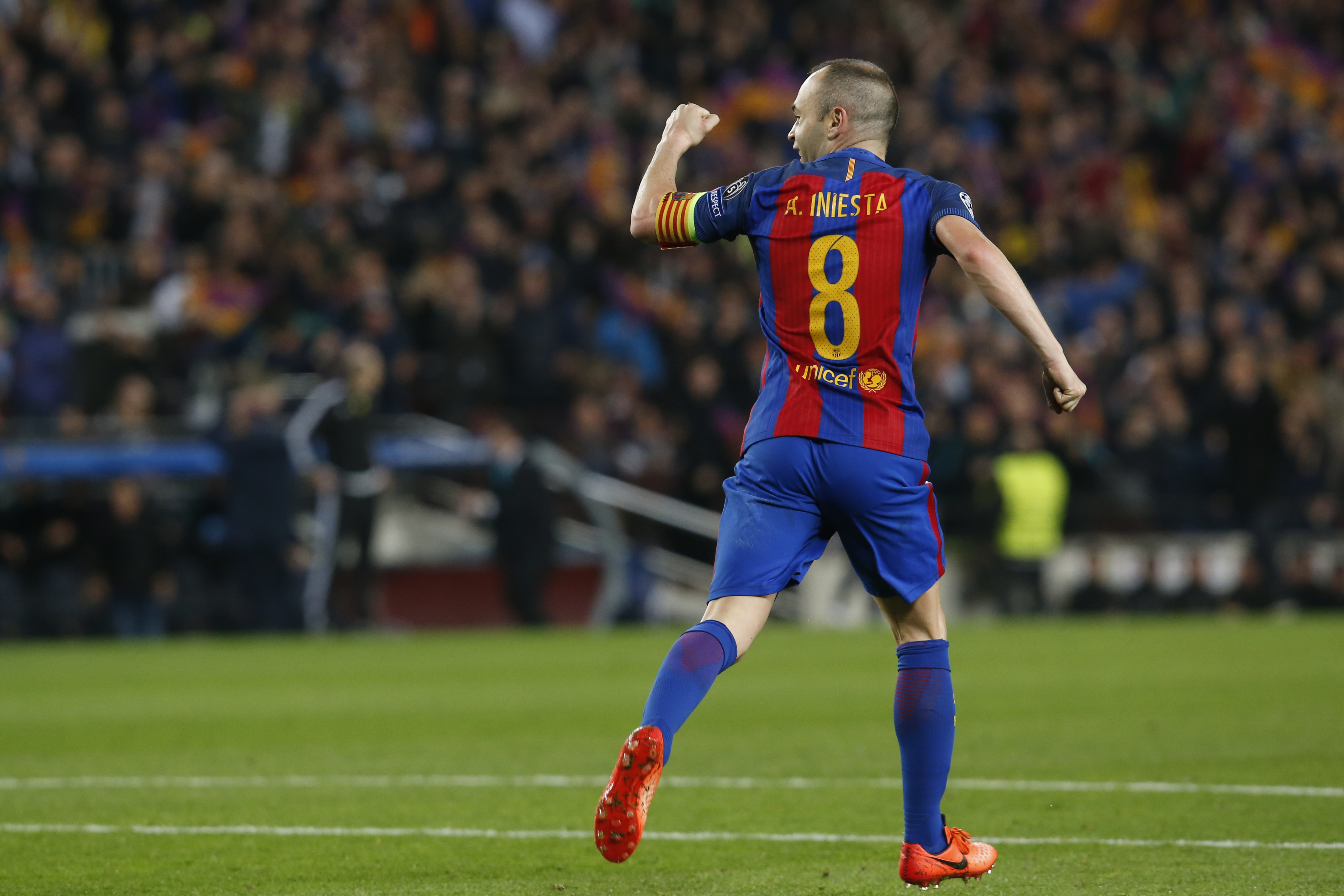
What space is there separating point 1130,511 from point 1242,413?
167 cm

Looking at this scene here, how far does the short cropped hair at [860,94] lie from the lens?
5.11 metres

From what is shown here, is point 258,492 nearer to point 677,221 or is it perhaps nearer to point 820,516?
point 677,221

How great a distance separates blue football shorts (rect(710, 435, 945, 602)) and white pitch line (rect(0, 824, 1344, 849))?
1514mm

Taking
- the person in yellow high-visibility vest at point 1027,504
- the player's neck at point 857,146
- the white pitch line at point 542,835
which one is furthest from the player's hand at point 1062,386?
the person in yellow high-visibility vest at point 1027,504

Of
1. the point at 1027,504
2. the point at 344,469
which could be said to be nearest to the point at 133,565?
the point at 344,469

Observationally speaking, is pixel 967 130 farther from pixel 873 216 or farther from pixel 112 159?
pixel 873 216

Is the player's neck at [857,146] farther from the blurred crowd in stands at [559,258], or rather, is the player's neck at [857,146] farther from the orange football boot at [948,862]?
the blurred crowd in stands at [559,258]

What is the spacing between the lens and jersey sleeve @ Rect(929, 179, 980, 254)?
4957 mm

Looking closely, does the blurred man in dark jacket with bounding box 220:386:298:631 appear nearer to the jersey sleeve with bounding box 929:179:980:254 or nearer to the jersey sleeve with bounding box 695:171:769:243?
the jersey sleeve with bounding box 695:171:769:243

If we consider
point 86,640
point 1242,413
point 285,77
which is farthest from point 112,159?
point 1242,413

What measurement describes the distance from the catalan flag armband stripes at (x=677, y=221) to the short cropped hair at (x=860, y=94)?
0.44m

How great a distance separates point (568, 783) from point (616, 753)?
1.06 meters

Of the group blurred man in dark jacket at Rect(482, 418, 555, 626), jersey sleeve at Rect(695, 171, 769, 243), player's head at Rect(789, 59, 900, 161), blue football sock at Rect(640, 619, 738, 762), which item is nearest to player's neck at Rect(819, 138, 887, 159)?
player's head at Rect(789, 59, 900, 161)

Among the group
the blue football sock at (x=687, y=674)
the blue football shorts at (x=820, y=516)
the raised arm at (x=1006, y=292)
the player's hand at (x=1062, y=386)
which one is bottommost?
the blue football sock at (x=687, y=674)
